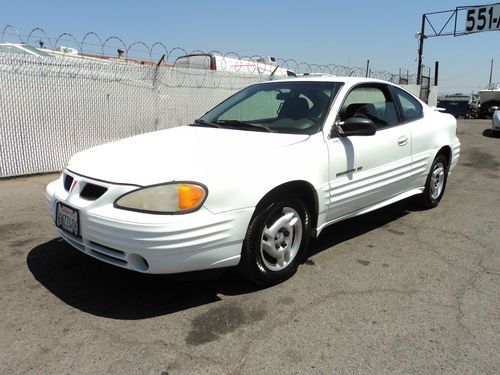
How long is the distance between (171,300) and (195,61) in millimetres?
10499

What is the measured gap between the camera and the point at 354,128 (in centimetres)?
389

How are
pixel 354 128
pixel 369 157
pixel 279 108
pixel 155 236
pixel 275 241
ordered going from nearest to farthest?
pixel 155 236, pixel 275 241, pixel 354 128, pixel 369 157, pixel 279 108

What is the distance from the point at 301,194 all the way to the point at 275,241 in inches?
17.8

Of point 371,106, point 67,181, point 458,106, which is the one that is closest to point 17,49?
point 67,181

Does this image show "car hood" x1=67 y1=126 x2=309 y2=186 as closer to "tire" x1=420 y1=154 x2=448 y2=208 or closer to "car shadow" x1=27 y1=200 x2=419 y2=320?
"car shadow" x1=27 y1=200 x2=419 y2=320

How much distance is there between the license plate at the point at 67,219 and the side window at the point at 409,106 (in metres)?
3.52

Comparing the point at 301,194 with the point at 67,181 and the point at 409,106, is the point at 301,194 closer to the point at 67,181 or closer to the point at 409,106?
the point at 67,181

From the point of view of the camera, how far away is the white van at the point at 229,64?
12.3 metres

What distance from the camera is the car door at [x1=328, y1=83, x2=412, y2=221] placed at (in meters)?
3.95

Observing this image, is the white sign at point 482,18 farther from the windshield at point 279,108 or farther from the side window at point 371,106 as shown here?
the windshield at point 279,108

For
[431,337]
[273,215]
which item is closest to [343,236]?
[273,215]

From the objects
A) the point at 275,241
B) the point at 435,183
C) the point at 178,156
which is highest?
the point at 178,156

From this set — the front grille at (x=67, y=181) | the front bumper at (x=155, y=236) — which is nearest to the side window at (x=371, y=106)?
the front bumper at (x=155, y=236)

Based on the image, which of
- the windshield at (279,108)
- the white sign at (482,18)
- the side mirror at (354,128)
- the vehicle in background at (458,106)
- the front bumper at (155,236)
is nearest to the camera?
the front bumper at (155,236)
